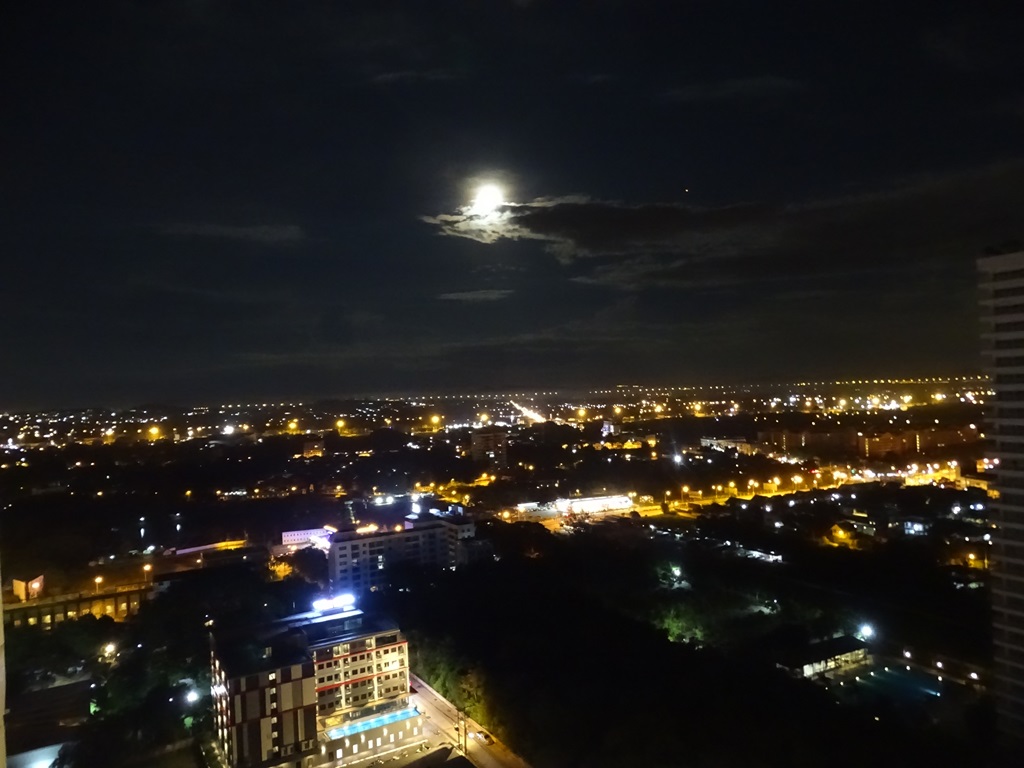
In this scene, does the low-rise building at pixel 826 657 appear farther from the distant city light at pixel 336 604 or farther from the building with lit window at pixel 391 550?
the building with lit window at pixel 391 550

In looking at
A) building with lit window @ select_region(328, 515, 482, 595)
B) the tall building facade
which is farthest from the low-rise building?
building with lit window @ select_region(328, 515, 482, 595)

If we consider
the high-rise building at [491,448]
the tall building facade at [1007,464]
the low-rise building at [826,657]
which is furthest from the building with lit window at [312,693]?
the high-rise building at [491,448]

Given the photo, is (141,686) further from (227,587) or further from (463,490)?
(463,490)

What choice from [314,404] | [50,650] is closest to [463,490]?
[50,650]

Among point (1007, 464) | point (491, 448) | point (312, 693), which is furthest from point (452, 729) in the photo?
point (491, 448)

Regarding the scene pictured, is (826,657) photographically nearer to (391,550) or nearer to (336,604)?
(336,604)

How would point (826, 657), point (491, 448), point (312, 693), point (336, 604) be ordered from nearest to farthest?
point (312, 693) < point (826, 657) < point (336, 604) < point (491, 448)
